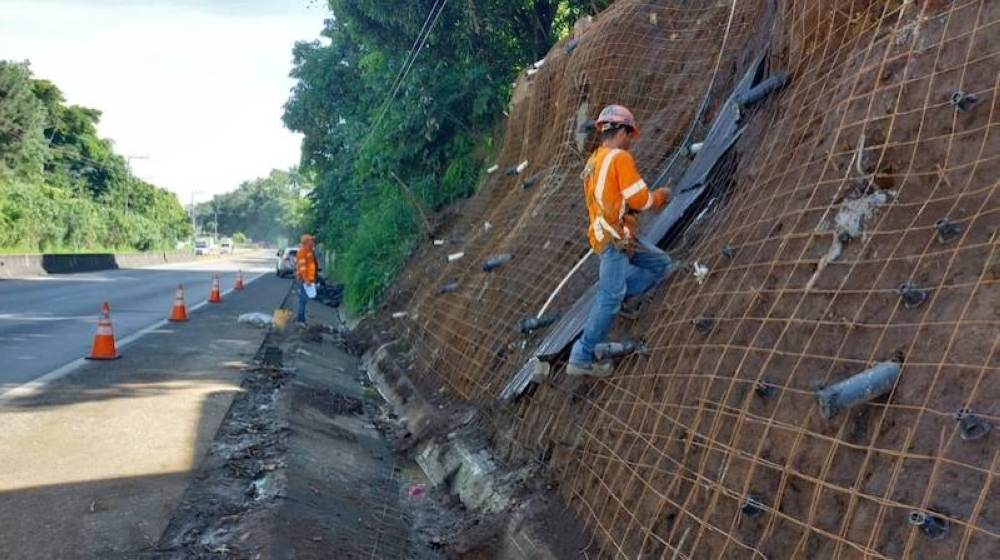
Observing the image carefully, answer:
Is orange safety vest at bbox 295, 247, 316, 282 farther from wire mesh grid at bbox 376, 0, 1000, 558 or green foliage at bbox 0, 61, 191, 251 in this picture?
green foliage at bbox 0, 61, 191, 251

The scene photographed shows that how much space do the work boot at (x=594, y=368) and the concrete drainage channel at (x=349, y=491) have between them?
0.82 metres

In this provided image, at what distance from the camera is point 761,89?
6539 mm

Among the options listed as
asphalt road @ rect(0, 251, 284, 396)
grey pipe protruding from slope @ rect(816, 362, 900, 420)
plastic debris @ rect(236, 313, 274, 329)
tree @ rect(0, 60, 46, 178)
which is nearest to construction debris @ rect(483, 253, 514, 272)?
asphalt road @ rect(0, 251, 284, 396)

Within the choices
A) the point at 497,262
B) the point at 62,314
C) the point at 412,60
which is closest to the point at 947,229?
the point at 497,262

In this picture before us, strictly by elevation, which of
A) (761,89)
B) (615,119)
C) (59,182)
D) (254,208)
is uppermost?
(59,182)

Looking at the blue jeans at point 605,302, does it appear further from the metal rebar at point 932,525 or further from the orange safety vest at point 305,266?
the orange safety vest at point 305,266

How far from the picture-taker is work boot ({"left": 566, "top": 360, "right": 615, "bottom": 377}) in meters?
5.52

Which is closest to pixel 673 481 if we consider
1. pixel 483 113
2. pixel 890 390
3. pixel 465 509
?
pixel 890 390

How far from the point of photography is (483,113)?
18.0m

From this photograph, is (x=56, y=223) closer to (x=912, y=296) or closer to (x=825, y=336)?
(x=825, y=336)

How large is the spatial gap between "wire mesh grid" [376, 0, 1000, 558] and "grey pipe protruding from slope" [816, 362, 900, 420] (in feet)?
0.18

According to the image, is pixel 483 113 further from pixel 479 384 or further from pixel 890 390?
pixel 890 390

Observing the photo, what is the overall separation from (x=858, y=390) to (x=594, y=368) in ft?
7.99

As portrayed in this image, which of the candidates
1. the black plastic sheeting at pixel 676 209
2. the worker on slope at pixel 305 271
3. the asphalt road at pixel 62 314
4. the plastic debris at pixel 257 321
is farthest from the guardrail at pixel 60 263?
the black plastic sheeting at pixel 676 209
